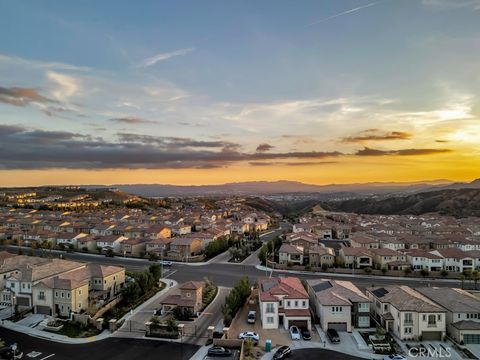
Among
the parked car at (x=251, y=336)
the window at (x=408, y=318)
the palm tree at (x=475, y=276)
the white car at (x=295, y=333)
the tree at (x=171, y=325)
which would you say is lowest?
the palm tree at (x=475, y=276)

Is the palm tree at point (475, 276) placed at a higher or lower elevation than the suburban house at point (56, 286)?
lower

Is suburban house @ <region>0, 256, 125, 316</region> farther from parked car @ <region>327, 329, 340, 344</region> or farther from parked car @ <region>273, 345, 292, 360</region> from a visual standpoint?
parked car @ <region>327, 329, 340, 344</region>

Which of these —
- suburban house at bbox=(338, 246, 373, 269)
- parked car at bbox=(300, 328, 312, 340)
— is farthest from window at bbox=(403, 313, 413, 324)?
suburban house at bbox=(338, 246, 373, 269)

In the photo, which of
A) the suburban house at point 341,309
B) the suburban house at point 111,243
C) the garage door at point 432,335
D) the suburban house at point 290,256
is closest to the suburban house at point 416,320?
the garage door at point 432,335

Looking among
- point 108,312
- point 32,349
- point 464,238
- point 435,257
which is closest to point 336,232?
point 464,238

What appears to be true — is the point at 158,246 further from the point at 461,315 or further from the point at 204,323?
the point at 461,315

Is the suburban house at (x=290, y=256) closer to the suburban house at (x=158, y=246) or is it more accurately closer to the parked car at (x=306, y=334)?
the suburban house at (x=158, y=246)

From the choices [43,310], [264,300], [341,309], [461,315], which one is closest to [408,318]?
[461,315]

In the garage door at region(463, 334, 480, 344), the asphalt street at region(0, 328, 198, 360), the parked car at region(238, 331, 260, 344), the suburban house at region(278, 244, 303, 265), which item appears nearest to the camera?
the asphalt street at region(0, 328, 198, 360)
